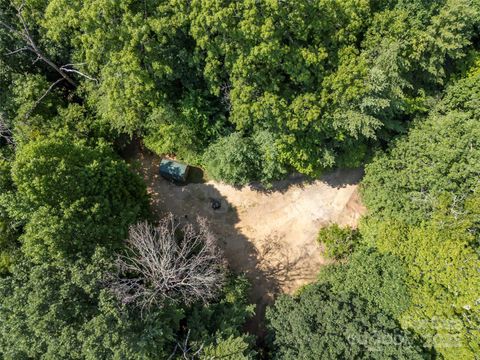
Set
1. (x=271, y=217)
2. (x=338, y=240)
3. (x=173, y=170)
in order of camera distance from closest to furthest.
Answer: (x=338, y=240) < (x=271, y=217) < (x=173, y=170)

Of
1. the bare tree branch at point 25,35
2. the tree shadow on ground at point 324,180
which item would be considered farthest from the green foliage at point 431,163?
the bare tree branch at point 25,35

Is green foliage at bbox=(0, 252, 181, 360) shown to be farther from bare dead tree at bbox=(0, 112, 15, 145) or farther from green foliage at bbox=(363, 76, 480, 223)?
green foliage at bbox=(363, 76, 480, 223)

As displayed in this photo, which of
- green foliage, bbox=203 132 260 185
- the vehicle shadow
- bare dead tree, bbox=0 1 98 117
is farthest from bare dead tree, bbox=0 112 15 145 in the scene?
green foliage, bbox=203 132 260 185

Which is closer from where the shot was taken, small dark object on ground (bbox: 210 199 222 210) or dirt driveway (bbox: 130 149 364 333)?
dirt driveway (bbox: 130 149 364 333)

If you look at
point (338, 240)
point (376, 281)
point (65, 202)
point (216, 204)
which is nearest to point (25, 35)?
point (65, 202)

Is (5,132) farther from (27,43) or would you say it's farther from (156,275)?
(156,275)
